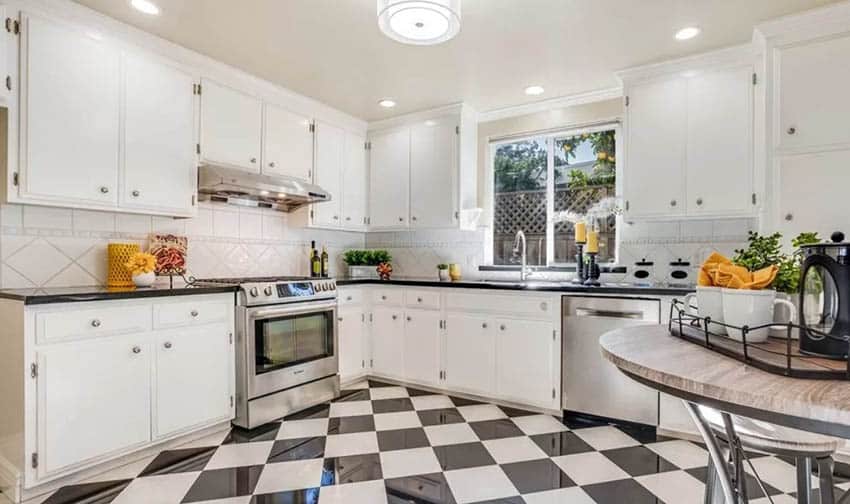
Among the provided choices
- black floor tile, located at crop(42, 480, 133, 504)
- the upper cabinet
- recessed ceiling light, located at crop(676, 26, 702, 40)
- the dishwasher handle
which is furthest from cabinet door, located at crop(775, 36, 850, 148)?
black floor tile, located at crop(42, 480, 133, 504)

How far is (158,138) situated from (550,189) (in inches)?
115

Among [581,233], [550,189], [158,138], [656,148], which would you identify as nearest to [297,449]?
[158,138]

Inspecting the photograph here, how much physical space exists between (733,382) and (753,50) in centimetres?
284

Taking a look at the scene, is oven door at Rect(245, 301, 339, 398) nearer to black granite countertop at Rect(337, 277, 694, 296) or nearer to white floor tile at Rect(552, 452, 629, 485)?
black granite countertop at Rect(337, 277, 694, 296)

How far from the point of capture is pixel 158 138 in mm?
2707

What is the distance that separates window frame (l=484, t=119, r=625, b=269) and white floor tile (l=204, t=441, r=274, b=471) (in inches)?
93.3

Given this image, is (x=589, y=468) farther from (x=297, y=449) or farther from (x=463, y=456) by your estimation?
(x=297, y=449)

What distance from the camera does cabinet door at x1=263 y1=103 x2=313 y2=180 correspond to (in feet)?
11.1

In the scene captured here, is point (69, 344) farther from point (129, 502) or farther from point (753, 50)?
point (753, 50)

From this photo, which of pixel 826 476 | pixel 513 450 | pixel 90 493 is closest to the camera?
pixel 826 476

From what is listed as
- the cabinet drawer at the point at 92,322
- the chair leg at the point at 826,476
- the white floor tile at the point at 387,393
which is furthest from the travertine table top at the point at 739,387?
the white floor tile at the point at 387,393

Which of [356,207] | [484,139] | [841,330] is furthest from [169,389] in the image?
[484,139]

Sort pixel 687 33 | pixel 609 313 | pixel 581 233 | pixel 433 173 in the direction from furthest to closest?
pixel 433 173 < pixel 581 233 < pixel 609 313 < pixel 687 33

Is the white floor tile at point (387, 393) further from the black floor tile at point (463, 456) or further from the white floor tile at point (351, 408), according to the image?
the black floor tile at point (463, 456)
